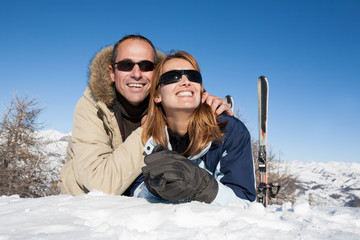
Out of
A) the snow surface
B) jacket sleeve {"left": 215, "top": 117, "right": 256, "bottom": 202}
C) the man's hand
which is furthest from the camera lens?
the man's hand

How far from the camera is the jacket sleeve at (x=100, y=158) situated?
2.61 metres

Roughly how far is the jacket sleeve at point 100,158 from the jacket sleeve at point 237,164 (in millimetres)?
852

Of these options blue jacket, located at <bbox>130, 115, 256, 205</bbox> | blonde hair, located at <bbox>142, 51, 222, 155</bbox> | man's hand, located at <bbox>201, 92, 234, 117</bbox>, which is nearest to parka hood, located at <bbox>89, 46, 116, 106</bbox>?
blonde hair, located at <bbox>142, 51, 222, 155</bbox>

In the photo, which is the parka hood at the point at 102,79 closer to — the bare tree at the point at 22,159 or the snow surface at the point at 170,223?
the snow surface at the point at 170,223

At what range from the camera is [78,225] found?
149cm

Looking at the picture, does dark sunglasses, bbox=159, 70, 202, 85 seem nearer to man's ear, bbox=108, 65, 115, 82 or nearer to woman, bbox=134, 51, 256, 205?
woman, bbox=134, 51, 256, 205

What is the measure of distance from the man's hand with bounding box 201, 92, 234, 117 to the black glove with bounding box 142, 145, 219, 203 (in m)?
1.10

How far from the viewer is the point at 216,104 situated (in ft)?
9.81

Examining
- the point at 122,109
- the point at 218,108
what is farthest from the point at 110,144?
the point at 218,108

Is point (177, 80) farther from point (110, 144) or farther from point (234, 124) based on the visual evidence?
point (110, 144)

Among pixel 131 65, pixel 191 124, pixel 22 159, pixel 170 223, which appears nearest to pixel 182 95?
pixel 191 124

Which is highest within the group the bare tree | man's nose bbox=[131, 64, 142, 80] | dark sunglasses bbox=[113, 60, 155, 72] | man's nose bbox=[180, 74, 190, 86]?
dark sunglasses bbox=[113, 60, 155, 72]

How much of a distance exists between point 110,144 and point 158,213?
1.79 meters

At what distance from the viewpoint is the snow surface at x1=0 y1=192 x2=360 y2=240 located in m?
1.30
